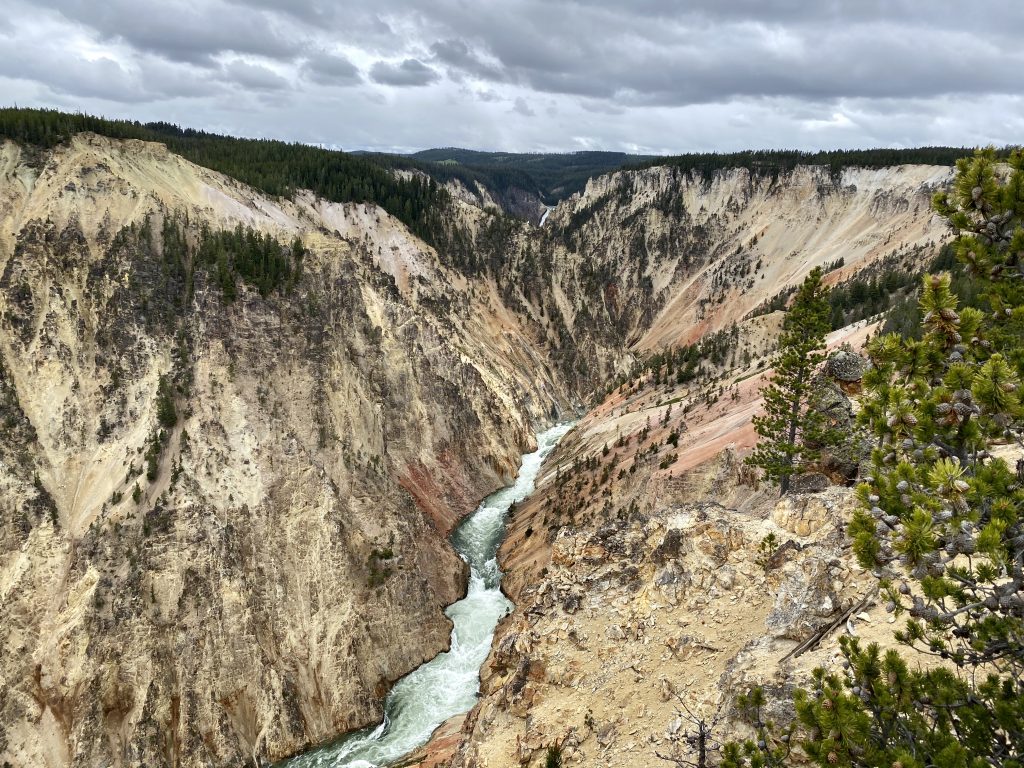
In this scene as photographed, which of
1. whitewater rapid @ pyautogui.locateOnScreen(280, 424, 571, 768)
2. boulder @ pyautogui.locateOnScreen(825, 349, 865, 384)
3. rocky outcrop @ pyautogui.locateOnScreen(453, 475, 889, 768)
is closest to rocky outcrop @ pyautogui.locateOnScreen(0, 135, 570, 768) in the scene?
whitewater rapid @ pyautogui.locateOnScreen(280, 424, 571, 768)

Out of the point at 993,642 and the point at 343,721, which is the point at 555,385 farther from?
the point at 993,642

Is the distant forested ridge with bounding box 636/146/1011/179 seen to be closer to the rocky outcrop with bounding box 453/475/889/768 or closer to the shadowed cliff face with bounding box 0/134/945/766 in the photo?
the shadowed cliff face with bounding box 0/134/945/766

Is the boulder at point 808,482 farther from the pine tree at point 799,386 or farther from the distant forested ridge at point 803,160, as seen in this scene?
the distant forested ridge at point 803,160

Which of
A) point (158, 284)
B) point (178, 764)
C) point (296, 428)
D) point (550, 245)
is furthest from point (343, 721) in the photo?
point (550, 245)

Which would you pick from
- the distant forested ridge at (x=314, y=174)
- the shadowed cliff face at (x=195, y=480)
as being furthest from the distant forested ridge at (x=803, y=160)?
the shadowed cliff face at (x=195, y=480)

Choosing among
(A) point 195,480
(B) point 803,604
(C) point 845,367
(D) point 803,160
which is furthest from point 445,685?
(D) point 803,160

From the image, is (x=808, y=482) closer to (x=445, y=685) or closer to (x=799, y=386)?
(x=799, y=386)
